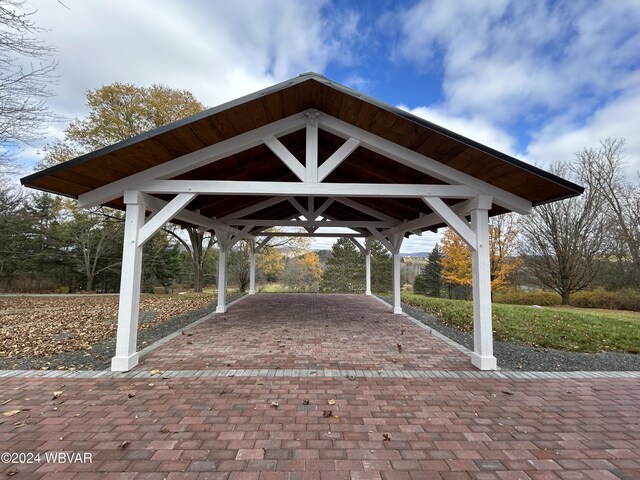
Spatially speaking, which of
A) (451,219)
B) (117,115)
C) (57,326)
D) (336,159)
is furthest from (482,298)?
(117,115)

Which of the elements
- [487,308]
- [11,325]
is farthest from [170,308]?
[487,308]

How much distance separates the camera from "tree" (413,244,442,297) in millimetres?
29750

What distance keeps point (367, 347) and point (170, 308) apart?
24.3 ft

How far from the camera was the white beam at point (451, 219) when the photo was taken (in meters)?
4.39

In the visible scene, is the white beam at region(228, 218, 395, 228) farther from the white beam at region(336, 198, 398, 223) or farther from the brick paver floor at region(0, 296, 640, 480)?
the brick paver floor at region(0, 296, 640, 480)

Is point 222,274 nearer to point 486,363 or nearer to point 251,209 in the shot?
point 251,209

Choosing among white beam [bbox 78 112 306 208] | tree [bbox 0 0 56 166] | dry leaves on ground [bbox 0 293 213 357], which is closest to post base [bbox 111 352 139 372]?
dry leaves on ground [bbox 0 293 213 357]

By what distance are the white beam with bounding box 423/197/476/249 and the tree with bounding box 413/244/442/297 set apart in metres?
26.4

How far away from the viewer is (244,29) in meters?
6.63

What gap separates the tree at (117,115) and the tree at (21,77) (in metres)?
5.34

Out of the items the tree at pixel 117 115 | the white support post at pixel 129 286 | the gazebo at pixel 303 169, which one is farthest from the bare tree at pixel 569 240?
the white support post at pixel 129 286

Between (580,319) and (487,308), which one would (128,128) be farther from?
(580,319)

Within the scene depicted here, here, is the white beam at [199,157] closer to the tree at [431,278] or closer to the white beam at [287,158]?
the white beam at [287,158]

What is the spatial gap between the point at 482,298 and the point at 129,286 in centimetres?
506
